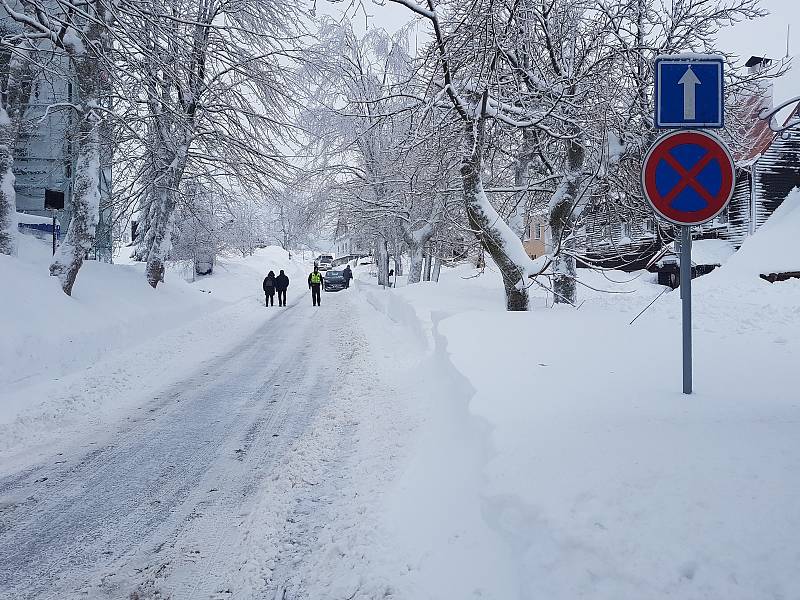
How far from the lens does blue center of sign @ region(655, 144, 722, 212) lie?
383cm

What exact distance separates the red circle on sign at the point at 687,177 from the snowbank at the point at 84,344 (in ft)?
18.2

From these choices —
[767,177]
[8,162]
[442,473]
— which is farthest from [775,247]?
[8,162]

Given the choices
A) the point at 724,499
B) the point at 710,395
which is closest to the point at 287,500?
the point at 724,499

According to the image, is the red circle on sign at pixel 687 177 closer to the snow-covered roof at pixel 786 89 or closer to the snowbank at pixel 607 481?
the snowbank at pixel 607 481

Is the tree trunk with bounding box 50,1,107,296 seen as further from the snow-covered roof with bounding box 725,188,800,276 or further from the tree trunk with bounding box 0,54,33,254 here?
the snow-covered roof with bounding box 725,188,800,276

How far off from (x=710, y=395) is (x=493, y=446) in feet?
6.08

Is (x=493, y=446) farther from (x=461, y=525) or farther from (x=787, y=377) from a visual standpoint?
(x=787, y=377)

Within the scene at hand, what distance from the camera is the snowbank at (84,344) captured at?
5907 mm

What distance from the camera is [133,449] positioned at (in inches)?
191

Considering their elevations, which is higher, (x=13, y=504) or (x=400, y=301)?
(x=400, y=301)

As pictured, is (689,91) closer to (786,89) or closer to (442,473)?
(442,473)

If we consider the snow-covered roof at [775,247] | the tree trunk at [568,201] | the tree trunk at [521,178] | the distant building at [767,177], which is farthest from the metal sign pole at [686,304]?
the distant building at [767,177]

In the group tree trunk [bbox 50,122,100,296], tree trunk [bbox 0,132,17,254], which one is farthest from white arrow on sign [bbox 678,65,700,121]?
tree trunk [bbox 0,132,17,254]

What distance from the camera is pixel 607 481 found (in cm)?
276
